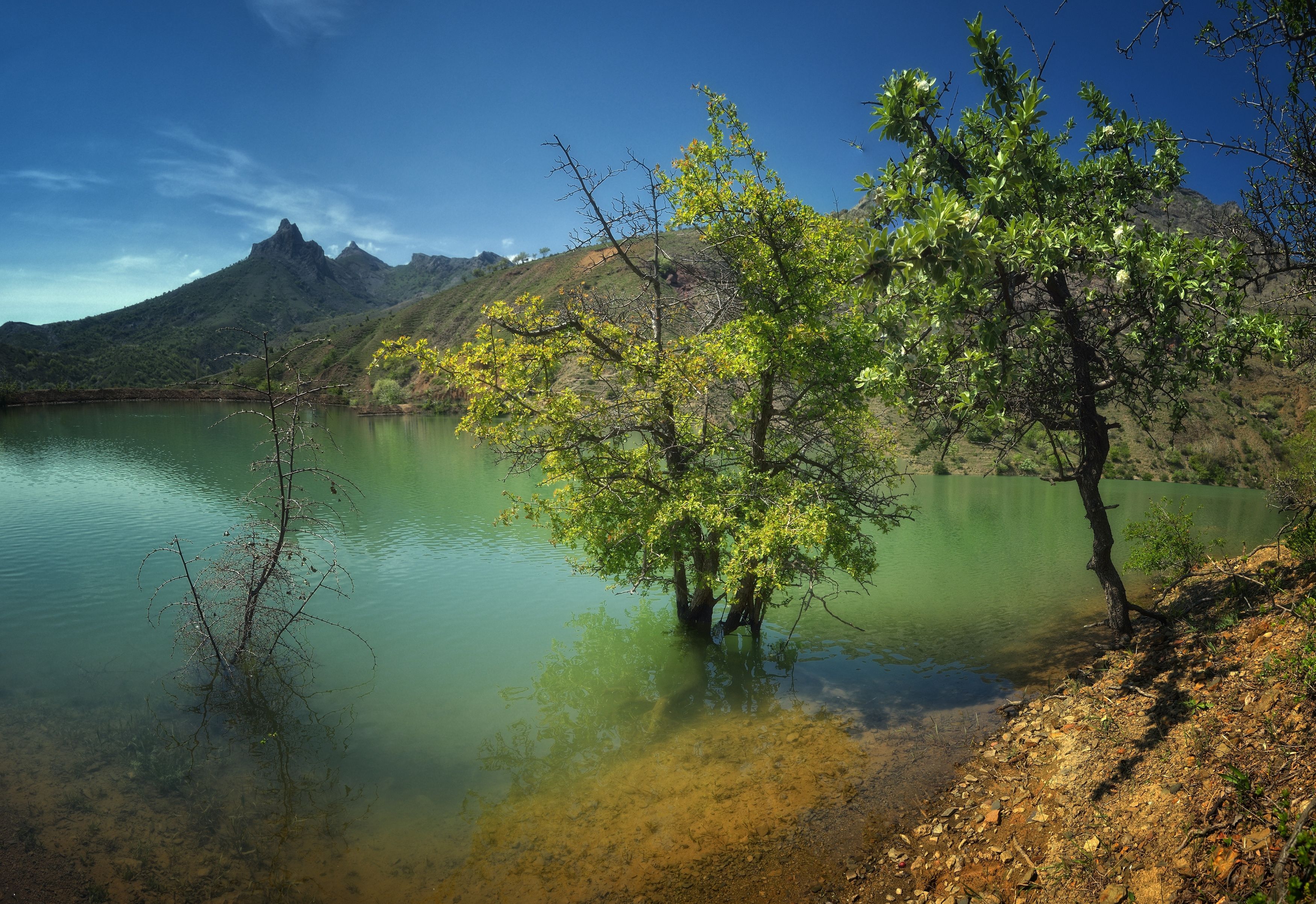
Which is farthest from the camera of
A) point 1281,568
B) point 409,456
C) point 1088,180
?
point 409,456

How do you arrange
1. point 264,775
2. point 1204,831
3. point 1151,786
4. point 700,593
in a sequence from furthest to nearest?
point 700,593 → point 264,775 → point 1151,786 → point 1204,831

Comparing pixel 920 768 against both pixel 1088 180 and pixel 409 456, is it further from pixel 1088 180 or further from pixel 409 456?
pixel 409 456

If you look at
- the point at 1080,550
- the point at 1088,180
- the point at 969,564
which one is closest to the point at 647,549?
the point at 1088,180

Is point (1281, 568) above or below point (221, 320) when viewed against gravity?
below

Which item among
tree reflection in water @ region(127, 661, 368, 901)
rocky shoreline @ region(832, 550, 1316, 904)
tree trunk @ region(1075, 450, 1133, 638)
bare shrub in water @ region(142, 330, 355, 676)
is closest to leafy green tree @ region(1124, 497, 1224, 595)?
tree trunk @ region(1075, 450, 1133, 638)

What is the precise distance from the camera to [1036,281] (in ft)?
25.6

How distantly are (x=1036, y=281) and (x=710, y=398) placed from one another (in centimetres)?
573

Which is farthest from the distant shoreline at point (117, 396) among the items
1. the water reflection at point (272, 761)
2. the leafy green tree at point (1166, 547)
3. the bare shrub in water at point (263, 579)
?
the leafy green tree at point (1166, 547)

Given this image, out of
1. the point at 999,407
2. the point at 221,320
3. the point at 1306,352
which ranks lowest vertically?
the point at 999,407

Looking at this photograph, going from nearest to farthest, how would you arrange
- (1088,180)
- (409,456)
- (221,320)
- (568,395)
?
(1088,180) < (568,395) < (409,456) < (221,320)

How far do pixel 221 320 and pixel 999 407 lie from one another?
210 m

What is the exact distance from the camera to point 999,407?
7.31 metres

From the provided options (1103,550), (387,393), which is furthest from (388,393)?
(1103,550)

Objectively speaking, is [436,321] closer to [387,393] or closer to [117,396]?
[387,393]
